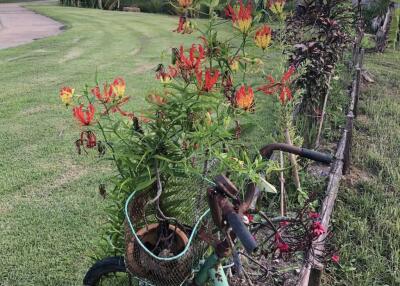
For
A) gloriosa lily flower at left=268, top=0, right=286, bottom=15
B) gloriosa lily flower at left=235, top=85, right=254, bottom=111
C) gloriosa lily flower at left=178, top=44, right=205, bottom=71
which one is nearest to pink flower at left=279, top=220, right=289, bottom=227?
gloriosa lily flower at left=235, top=85, right=254, bottom=111

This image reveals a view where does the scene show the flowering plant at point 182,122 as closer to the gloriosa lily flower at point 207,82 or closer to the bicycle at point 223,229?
the gloriosa lily flower at point 207,82

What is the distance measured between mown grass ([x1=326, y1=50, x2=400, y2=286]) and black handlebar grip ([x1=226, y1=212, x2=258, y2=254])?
68.5 inches

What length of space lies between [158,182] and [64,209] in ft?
6.84

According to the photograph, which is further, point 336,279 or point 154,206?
point 336,279

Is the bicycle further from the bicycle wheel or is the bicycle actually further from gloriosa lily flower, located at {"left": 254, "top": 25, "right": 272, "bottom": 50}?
gloriosa lily flower, located at {"left": 254, "top": 25, "right": 272, "bottom": 50}

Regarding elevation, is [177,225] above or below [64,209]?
above

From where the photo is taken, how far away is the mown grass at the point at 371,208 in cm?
287

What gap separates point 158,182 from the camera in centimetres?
184

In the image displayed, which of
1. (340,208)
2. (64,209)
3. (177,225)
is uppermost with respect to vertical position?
(177,225)

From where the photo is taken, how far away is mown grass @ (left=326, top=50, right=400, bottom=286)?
2.87 metres

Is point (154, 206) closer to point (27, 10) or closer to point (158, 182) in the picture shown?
point (158, 182)

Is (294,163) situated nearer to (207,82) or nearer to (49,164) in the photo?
(207,82)

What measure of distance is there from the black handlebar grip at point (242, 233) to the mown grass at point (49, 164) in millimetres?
947

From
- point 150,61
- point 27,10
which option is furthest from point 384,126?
point 27,10
